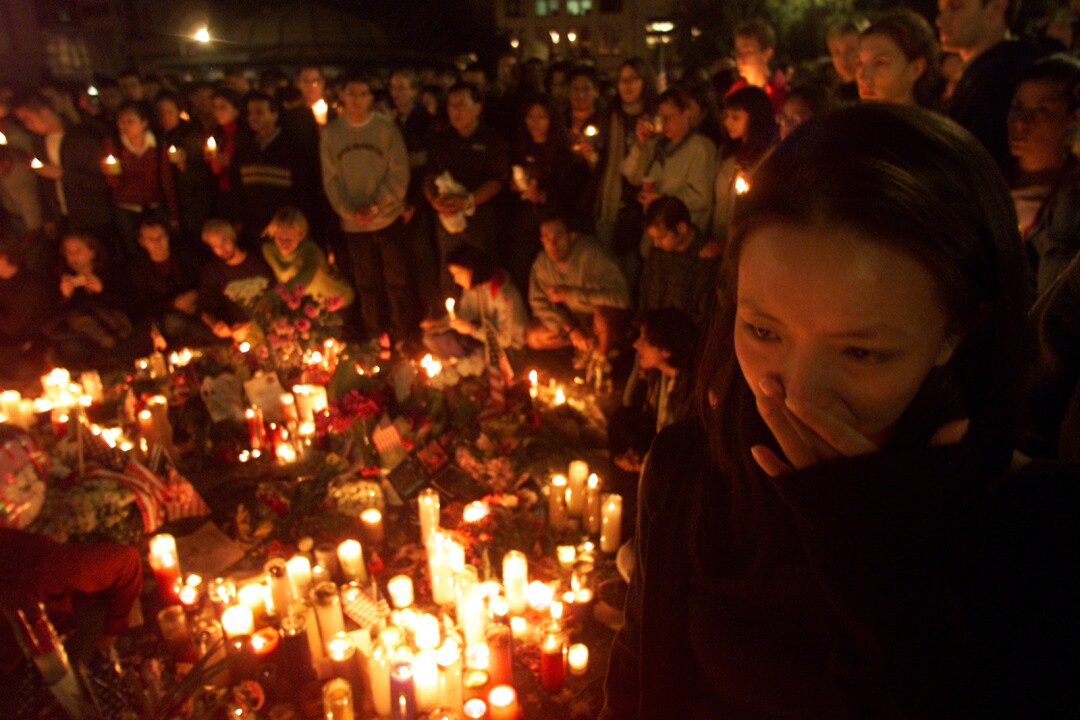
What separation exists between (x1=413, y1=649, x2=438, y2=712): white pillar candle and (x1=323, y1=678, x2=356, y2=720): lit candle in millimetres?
270

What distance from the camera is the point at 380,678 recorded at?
2861 millimetres

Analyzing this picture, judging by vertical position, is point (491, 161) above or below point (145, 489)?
above

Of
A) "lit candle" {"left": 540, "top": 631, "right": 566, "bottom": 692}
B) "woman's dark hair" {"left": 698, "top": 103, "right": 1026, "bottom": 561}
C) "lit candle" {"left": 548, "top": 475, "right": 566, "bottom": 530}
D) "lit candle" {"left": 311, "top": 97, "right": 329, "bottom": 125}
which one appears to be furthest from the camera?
"lit candle" {"left": 311, "top": 97, "right": 329, "bottom": 125}

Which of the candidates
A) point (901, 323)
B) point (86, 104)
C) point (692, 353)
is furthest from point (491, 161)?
point (86, 104)

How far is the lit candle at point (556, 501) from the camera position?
389 centimetres

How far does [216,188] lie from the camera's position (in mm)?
7008

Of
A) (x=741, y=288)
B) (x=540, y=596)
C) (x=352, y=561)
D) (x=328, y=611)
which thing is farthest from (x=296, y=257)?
(x=741, y=288)

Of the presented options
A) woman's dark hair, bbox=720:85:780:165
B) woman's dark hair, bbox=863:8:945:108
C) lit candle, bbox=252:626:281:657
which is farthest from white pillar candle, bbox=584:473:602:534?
woman's dark hair, bbox=863:8:945:108

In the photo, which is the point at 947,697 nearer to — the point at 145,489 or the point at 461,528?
the point at 461,528

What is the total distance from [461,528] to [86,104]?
27.3 ft

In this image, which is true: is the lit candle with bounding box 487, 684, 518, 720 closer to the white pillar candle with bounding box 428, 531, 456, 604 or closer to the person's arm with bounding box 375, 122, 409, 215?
the white pillar candle with bounding box 428, 531, 456, 604

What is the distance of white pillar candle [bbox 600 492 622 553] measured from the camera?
12.0 ft

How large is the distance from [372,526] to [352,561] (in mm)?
329

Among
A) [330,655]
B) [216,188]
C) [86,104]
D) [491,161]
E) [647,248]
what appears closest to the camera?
[330,655]
